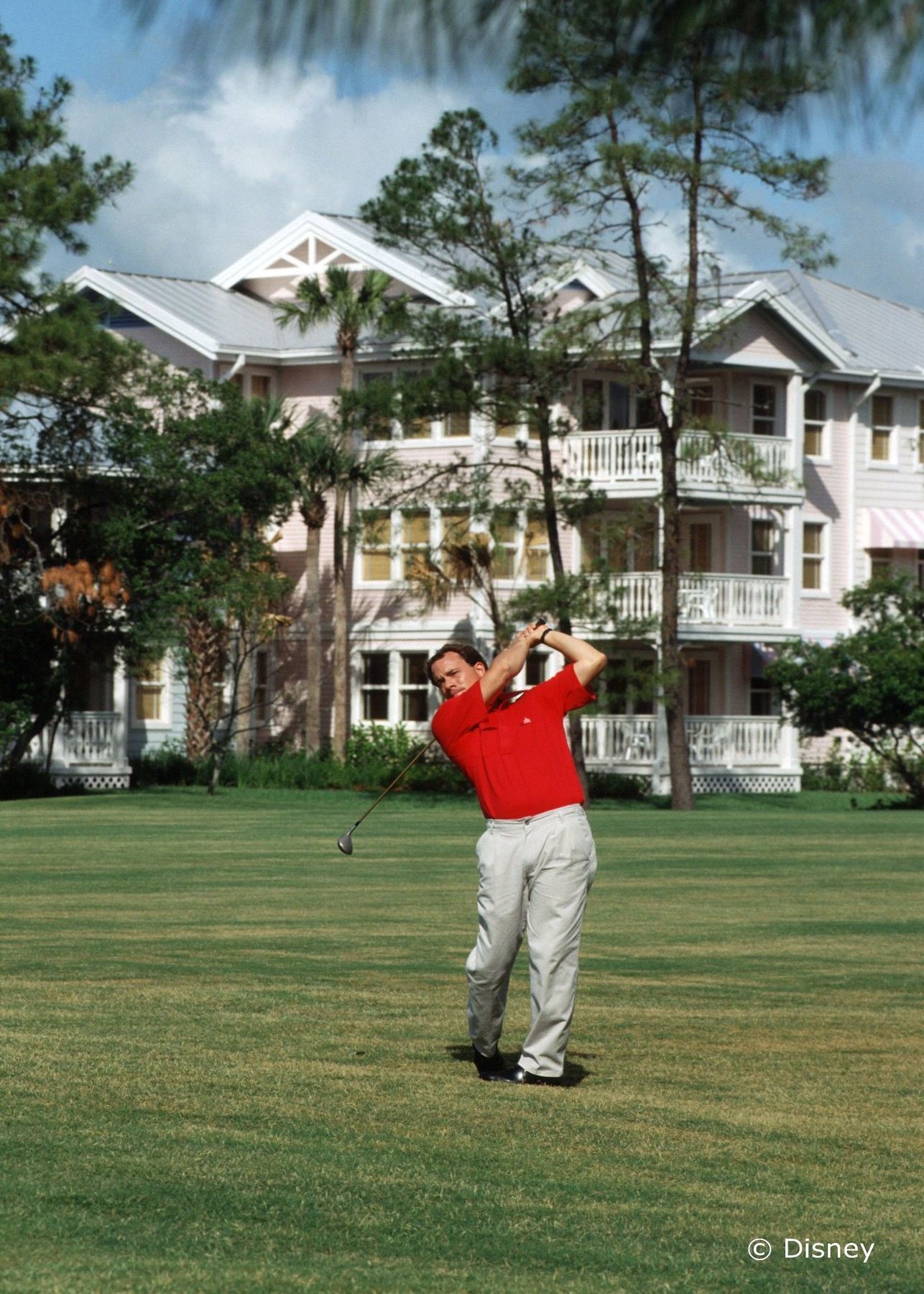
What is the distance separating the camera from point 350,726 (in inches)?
1918

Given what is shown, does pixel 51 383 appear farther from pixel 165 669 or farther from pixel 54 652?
pixel 165 669

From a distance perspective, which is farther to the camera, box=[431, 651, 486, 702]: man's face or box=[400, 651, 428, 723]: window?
box=[400, 651, 428, 723]: window

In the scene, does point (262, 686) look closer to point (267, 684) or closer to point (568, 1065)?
point (267, 684)

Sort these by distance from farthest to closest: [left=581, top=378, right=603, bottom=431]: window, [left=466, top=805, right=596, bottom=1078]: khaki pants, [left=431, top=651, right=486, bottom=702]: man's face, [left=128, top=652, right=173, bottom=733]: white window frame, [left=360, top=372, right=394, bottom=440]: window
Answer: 1. [left=128, top=652, right=173, bottom=733]: white window frame
2. [left=581, top=378, right=603, bottom=431]: window
3. [left=360, top=372, right=394, bottom=440]: window
4. [left=431, top=651, right=486, bottom=702]: man's face
5. [left=466, top=805, right=596, bottom=1078]: khaki pants

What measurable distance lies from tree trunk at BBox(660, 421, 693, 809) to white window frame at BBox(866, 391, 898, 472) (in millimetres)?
13560

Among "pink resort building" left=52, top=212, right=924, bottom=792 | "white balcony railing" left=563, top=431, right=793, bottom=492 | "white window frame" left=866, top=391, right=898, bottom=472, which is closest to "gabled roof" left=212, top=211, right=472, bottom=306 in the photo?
"pink resort building" left=52, top=212, right=924, bottom=792

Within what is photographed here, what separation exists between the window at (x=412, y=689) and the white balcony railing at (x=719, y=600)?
541 cm

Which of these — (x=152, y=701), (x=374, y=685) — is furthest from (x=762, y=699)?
(x=152, y=701)

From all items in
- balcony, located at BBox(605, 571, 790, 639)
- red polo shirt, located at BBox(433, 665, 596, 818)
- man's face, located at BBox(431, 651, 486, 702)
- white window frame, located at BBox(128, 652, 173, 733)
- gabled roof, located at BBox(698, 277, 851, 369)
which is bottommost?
red polo shirt, located at BBox(433, 665, 596, 818)

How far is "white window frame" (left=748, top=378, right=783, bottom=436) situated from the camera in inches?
1961

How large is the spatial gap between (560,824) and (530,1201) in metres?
2.70

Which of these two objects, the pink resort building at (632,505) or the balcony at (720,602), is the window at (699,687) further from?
the balcony at (720,602)

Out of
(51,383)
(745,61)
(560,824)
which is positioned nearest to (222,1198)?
(560,824)

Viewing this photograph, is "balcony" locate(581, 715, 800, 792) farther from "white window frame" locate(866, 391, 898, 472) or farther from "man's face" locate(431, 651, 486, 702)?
"man's face" locate(431, 651, 486, 702)
